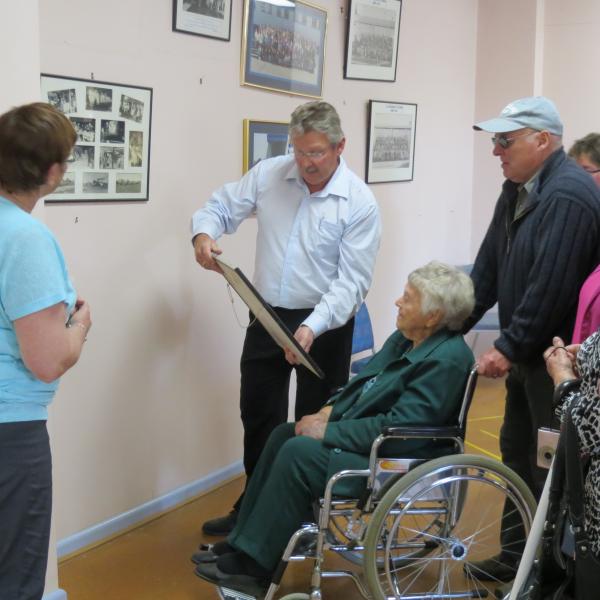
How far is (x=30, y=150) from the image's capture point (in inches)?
68.1

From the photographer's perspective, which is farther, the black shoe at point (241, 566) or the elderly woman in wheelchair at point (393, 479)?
the black shoe at point (241, 566)

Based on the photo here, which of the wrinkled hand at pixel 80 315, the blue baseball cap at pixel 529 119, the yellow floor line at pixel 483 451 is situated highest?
the blue baseball cap at pixel 529 119

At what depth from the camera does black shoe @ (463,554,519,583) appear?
2.80 meters

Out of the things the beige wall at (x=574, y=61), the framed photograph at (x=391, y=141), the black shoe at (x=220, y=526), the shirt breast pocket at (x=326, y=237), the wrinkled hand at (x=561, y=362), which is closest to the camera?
the wrinkled hand at (x=561, y=362)

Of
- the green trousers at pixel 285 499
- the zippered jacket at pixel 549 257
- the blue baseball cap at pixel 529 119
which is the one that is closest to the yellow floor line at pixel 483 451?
the zippered jacket at pixel 549 257

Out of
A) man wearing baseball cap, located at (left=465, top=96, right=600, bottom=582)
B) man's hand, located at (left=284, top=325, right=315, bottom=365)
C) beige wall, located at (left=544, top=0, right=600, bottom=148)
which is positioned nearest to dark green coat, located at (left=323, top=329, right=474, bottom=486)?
man wearing baseball cap, located at (left=465, top=96, right=600, bottom=582)

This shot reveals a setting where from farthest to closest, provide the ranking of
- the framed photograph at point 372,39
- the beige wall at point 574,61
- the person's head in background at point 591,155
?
1. the beige wall at point 574,61
2. the framed photograph at point 372,39
3. the person's head in background at point 591,155

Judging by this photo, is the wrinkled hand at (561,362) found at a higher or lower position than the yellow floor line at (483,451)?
higher

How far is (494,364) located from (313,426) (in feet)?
1.87

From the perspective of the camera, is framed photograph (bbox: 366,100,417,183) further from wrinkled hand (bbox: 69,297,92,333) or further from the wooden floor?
wrinkled hand (bbox: 69,297,92,333)

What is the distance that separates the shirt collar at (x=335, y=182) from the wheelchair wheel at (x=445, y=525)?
41.0 inches

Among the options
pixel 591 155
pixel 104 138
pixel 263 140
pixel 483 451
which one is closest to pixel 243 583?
pixel 104 138

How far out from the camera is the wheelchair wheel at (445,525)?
7.48 feet

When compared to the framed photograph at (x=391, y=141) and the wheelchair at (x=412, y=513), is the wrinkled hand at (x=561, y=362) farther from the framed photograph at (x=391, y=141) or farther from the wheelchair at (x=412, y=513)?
the framed photograph at (x=391, y=141)
